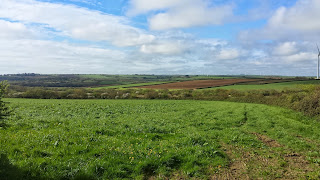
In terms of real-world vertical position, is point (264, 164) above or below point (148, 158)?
below

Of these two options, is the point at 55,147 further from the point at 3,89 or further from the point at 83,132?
the point at 3,89

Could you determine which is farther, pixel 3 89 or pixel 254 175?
pixel 254 175

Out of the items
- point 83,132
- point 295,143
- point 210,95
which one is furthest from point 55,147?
point 210,95

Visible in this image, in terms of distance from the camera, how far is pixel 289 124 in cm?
2111

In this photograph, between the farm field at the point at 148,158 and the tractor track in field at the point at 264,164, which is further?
the tractor track in field at the point at 264,164

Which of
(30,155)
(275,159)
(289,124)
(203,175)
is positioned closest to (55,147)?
(30,155)

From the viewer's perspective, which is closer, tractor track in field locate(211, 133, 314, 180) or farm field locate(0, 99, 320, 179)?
farm field locate(0, 99, 320, 179)

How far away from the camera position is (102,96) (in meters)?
68.9

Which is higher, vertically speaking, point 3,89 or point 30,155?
point 3,89

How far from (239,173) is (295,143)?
7.72 meters

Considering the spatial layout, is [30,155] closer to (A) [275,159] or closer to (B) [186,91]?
(A) [275,159]

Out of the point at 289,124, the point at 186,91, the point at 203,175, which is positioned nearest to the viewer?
the point at 203,175

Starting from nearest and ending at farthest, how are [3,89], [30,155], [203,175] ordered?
[3,89] < [203,175] < [30,155]

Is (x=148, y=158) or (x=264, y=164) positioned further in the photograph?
(x=264, y=164)
